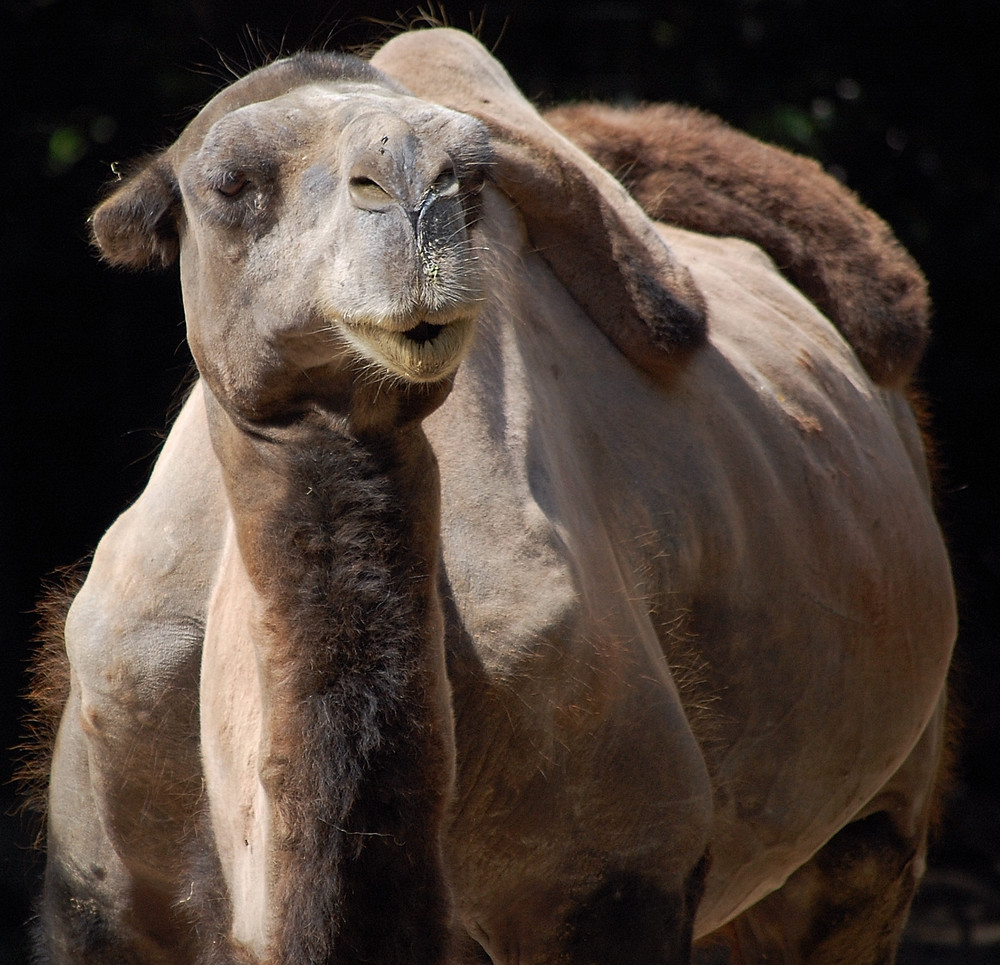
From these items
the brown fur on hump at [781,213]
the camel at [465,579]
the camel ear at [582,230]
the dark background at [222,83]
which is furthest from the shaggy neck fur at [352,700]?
the dark background at [222,83]

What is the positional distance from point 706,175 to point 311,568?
2031 mm

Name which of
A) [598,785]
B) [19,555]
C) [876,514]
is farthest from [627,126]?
[19,555]

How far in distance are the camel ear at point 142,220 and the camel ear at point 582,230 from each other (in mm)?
630

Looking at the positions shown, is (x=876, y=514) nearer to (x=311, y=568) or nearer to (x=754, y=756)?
(x=754, y=756)

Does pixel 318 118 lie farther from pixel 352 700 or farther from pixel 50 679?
pixel 50 679

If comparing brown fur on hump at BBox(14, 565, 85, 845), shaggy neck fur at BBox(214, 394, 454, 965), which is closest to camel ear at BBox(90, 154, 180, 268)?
shaggy neck fur at BBox(214, 394, 454, 965)

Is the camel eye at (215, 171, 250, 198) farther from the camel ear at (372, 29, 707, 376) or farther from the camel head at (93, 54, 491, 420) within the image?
the camel ear at (372, 29, 707, 376)

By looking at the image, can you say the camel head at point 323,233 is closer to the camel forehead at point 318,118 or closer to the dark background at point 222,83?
the camel forehead at point 318,118

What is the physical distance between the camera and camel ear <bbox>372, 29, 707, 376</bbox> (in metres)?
2.44

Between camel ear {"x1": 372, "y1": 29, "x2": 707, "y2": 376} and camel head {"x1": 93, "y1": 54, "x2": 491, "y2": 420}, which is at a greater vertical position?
camel head {"x1": 93, "y1": 54, "x2": 491, "y2": 420}

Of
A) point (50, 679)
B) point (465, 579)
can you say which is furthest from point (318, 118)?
point (50, 679)

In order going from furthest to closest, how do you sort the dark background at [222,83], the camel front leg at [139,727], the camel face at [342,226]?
Answer: the dark background at [222,83]
the camel front leg at [139,727]
the camel face at [342,226]

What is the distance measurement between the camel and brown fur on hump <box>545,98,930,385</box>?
88mm

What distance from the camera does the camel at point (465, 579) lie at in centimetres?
164
